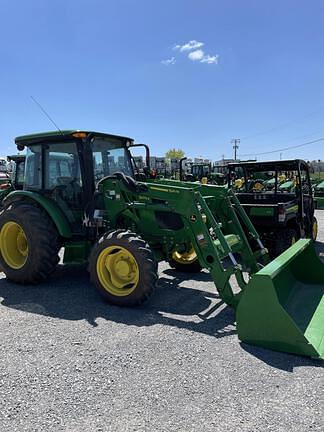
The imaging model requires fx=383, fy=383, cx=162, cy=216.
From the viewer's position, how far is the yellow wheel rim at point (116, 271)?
4.79m

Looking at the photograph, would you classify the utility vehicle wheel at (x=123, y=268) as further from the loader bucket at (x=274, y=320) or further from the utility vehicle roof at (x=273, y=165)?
the utility vehicle roof at (x=273, y=165)

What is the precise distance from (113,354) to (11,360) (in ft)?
3.03

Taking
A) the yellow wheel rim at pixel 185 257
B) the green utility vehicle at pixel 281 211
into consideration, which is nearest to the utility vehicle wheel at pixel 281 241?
the green utility vehicle at pixel 281 211

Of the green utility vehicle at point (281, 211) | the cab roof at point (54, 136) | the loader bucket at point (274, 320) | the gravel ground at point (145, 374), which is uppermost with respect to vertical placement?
the cab roof at point (54, 136)

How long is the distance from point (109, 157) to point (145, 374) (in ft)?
11.8

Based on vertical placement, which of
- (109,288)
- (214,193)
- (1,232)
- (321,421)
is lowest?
(321,421)

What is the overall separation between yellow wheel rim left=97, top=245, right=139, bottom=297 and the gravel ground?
25 centimetres

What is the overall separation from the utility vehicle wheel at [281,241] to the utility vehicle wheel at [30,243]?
4.05 meters

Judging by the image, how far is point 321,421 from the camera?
102 inches

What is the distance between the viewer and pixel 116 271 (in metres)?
4.91

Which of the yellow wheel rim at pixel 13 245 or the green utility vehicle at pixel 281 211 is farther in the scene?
the green utility vehicle at pixel 281 211

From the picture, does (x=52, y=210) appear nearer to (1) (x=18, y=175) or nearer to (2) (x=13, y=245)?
(2) (x=13, y=245)

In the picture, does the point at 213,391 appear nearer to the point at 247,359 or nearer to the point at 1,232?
the point at 247,359

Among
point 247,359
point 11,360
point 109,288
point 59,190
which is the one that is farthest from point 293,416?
point 59,190
